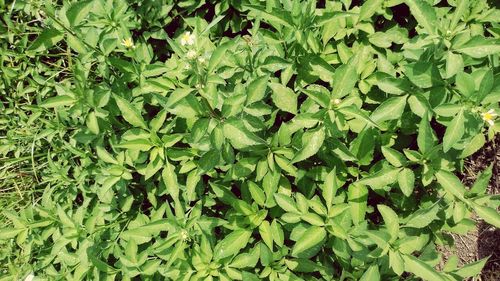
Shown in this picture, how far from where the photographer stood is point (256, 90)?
1.78m

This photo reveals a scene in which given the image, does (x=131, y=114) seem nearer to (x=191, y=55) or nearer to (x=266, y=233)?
(x=191, y=55)

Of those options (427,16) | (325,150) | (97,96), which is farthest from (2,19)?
(427,16)

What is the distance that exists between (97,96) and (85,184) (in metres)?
0.85

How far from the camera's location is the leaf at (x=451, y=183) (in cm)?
173

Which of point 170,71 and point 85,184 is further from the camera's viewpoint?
point 85,184

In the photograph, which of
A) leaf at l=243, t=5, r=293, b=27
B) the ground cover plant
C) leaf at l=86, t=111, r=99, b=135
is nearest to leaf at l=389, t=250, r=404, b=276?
the ground cover plant

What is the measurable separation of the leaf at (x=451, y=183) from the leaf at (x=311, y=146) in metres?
0.56

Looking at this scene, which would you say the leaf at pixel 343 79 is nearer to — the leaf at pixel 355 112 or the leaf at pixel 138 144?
the leaf at pixel 355 112

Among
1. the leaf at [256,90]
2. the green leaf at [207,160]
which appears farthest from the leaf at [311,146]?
the green leaf at [207,160]

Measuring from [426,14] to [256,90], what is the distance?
2.60 feet

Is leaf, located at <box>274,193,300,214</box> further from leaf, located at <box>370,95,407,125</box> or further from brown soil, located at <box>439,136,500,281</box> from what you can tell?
brown soil, located at <box>439,136,500,281</box>

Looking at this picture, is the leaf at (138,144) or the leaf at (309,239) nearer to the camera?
the leaf at (309,239)

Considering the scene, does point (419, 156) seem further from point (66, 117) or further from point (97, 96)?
point (66, 117)

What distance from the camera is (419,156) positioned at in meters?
1.81
